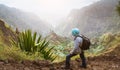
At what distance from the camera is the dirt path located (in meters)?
8.72

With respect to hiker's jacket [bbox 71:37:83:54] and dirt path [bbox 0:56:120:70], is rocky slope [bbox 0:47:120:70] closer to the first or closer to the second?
dirt path [bbox 0:56:120:70]

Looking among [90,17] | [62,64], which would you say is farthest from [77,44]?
[90,17]

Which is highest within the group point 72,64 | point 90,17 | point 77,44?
point 90,17

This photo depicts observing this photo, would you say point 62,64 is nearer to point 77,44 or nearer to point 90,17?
point 77,44

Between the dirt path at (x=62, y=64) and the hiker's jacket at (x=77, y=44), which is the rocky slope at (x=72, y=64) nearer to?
the dirt path at (x=62, y=64)

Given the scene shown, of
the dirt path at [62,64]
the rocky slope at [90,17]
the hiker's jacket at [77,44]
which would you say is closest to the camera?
the dirt path at [62,64]

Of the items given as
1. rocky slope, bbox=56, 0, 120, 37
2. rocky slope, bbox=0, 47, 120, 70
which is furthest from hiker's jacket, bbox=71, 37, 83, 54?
rocky slope, bbox=56, 0, 120, 37

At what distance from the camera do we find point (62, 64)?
10.1 metres

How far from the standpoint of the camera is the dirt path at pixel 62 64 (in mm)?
8723

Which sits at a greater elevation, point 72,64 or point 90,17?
point 90,17

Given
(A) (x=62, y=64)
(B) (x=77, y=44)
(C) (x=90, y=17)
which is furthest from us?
(C) (x=90, y=17)

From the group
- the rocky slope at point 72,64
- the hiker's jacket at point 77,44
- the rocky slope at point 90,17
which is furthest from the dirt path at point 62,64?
the rocky slope at point 90,17

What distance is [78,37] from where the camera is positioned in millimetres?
9133

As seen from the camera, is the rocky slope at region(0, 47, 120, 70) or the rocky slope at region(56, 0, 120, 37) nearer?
the rocky slope at region(0, 47, 120, 70)
